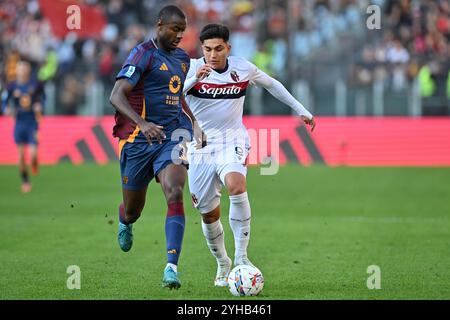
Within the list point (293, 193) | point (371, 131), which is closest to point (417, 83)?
point (371, 131)

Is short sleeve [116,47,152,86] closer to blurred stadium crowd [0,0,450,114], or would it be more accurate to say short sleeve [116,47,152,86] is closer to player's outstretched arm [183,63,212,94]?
player's outstretched arm [183,63,212,94]

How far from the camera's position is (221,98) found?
31.9 feet

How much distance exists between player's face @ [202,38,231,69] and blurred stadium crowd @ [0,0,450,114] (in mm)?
17926

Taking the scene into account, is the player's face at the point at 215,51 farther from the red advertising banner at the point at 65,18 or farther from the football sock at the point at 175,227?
the red advertising banner at the point at 65,18

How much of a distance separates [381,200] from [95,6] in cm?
1565

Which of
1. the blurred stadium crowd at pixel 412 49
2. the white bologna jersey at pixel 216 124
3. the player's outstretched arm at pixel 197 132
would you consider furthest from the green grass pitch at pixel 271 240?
the blurred stadium crowd at pixel 412 49

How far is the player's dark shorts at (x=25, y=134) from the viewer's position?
21352mm

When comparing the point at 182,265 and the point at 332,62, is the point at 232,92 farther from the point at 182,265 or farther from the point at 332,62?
the point at 332,62

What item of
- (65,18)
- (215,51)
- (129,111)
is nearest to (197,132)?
(215,51)

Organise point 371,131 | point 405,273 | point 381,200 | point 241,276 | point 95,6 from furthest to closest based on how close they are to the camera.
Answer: point 95,6 < point 371,131 < point 381,200 < point 405,273 < point 241,276

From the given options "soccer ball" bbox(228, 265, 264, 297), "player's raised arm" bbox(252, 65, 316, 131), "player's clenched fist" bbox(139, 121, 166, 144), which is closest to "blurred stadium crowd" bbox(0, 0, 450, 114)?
"player's raised arm" bbox(252, 65, 316, 131)

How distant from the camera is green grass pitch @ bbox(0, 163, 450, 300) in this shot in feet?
30.1
